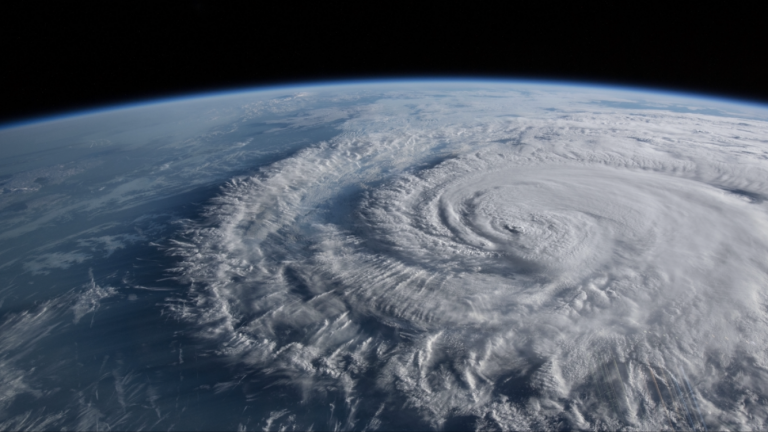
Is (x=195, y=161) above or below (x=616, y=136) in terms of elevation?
below

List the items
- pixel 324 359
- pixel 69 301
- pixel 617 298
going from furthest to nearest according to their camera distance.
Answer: pixel 69 301
pixel 617 298
pixel 324 359

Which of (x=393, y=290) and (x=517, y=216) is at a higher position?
(x=517, y=216)

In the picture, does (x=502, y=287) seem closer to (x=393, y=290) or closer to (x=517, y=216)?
(x=393, y=290)

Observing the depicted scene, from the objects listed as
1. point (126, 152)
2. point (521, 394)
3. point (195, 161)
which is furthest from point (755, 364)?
point (126, 152)

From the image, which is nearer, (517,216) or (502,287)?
(502,287)

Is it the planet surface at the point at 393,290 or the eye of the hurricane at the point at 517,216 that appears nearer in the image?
the planet surface at the point at 393,290

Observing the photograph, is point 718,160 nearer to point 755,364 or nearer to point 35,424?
point 755,364

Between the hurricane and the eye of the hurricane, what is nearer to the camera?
the hurricane

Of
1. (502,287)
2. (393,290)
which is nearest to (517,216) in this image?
(502,287)
